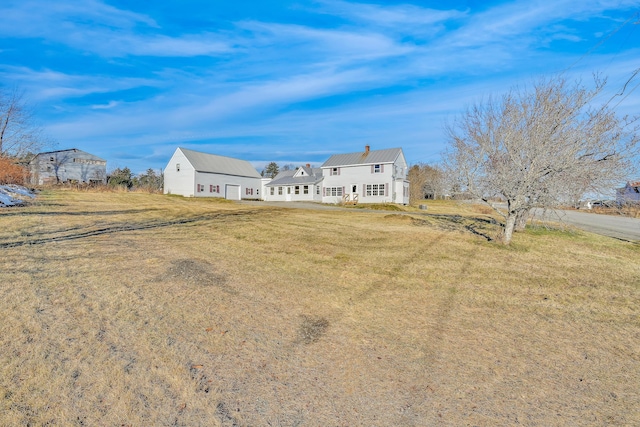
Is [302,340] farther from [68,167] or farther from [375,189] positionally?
[68,167]

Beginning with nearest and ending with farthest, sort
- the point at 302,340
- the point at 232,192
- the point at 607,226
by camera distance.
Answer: the point at 302,340, the point at 607,226, the point at 232,192

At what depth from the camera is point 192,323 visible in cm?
410

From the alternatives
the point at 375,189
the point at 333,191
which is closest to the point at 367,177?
the point at 375,189

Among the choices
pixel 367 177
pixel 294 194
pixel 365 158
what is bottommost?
pixel 294 194

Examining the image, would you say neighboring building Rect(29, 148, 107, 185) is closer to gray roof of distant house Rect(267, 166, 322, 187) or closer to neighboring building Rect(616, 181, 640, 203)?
gray roof of distant house Rect(267, 166, 322, 187)

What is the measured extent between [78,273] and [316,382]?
464 centimetres

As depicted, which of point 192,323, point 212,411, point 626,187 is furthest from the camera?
point 626,187

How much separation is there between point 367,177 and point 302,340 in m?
33.4

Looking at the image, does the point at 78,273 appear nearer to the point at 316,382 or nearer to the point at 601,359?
the point at 316,382

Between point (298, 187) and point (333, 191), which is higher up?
Result: point (298, 187)

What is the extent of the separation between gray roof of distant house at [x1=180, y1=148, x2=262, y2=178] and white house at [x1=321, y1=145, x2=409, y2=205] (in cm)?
1335

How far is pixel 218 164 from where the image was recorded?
43656mm

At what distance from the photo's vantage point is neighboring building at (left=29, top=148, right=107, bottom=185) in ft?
150

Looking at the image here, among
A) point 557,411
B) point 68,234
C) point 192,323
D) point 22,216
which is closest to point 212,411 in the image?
point 192,323
